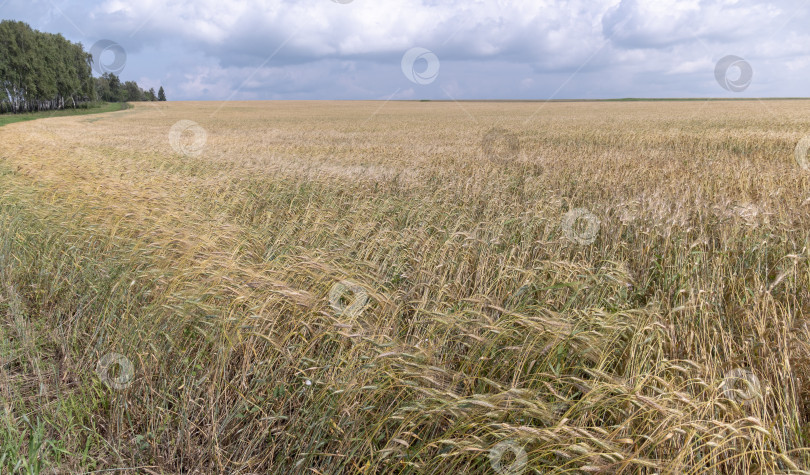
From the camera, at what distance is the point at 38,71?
66625 millimetres

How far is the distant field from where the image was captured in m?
2.08

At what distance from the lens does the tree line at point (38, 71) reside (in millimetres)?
63312

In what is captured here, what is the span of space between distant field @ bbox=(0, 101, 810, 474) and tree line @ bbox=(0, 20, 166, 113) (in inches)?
2974

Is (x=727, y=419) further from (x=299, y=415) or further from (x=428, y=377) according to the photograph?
(x=299, y=415)

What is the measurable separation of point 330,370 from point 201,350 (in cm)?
83

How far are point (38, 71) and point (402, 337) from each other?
8431 centimetres

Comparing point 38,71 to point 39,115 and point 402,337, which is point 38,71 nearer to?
point 39,115

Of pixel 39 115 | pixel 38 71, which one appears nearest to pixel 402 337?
pixel 39 115

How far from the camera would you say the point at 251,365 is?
288 centimetres

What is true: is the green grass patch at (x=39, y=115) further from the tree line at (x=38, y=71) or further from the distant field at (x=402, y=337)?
the distant field at (x=402, y=337)

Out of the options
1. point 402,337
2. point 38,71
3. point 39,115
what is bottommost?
point 402,337

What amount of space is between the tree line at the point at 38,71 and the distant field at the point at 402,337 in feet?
248

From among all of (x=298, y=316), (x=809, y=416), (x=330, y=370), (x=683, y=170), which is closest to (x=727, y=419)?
(x=809, y=416)

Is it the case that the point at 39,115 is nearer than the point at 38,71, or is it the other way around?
the point at 39,115
